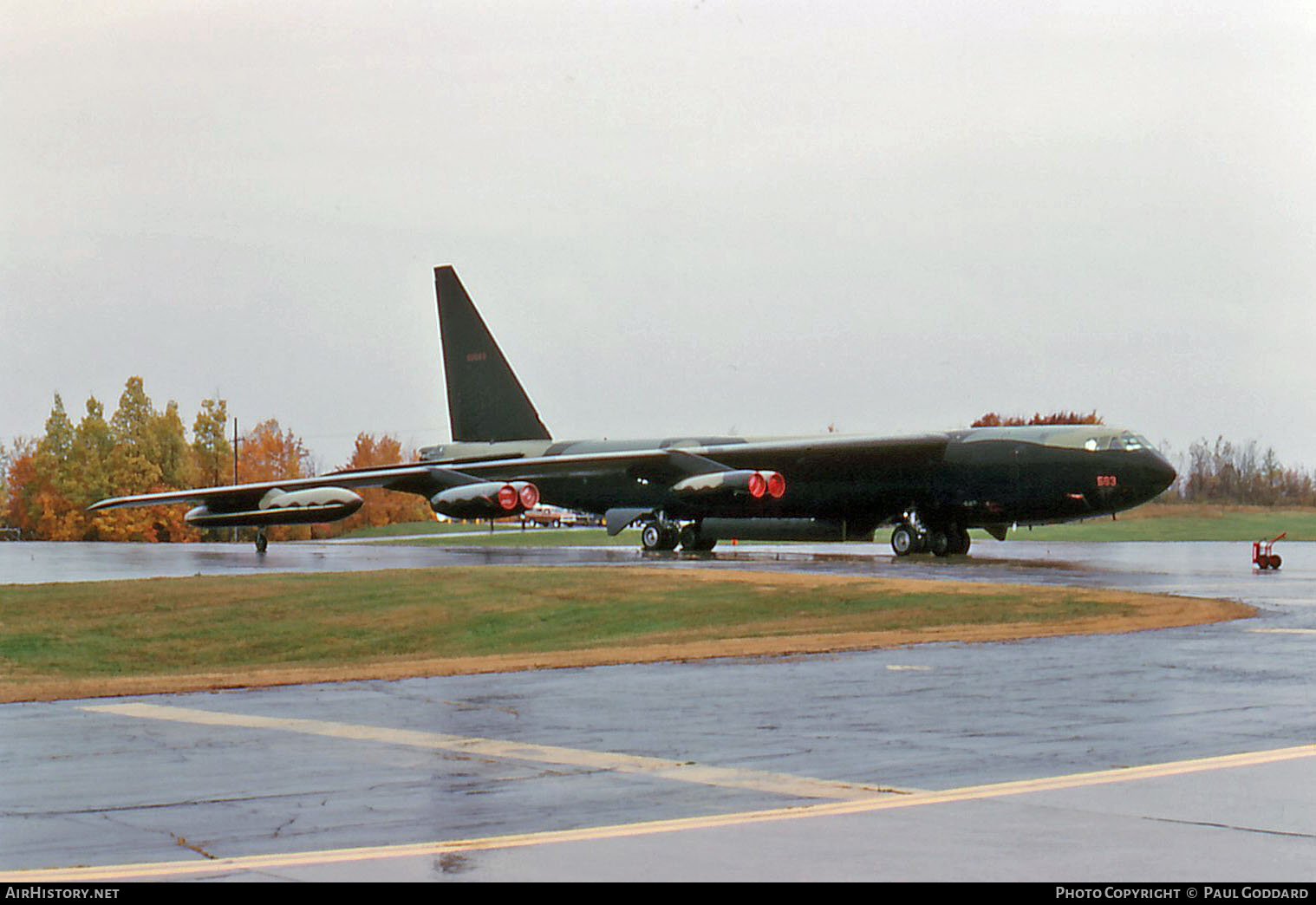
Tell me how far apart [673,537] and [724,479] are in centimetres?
746

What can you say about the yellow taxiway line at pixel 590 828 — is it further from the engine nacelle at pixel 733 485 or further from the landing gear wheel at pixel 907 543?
the landing gear wheel at pixel 907 543

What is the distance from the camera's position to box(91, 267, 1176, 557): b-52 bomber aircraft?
→ 1636 inches

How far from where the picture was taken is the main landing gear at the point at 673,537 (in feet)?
168

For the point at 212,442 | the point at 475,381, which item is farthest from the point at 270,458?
the point at 475,381

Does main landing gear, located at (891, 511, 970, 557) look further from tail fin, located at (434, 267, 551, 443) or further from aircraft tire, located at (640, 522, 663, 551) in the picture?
tail fin, located at (434, 267, 551, 443)

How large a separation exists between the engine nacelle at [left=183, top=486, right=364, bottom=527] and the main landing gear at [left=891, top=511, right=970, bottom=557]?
15.2 meters

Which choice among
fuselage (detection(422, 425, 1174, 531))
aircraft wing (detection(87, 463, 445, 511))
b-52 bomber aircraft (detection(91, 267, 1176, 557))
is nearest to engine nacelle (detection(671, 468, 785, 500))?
b-52 bomber aircraft (detection(91, 267, 1176, 557))

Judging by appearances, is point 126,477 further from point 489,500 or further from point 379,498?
point 489,500

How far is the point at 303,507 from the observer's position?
47.7 meters

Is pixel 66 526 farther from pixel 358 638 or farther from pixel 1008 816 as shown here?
pixel 1008 816

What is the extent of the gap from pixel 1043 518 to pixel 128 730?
113ft

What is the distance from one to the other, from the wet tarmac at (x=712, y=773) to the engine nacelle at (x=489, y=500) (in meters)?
29.4
